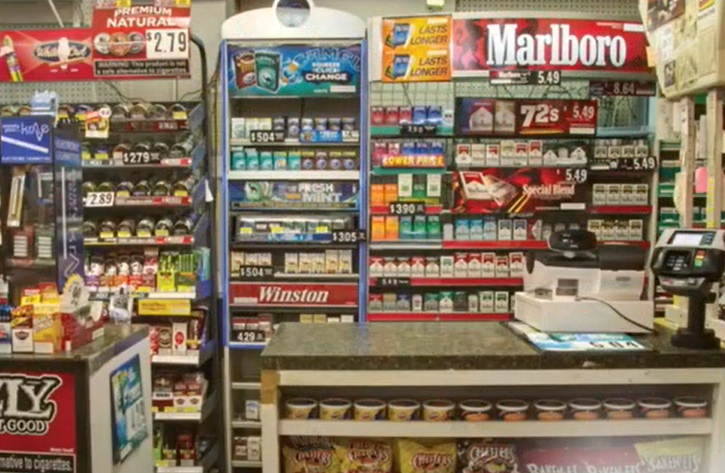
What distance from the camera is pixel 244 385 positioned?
4.75 m

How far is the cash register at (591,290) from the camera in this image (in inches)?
105

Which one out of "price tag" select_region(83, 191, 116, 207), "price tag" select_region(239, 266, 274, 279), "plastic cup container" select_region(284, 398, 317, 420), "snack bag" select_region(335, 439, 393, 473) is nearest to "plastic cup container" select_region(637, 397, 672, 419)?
"snack bag" select_region(335, 439, 393, 473)

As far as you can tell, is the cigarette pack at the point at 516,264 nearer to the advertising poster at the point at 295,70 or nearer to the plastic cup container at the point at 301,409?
the advertising poster at the point at 295,70

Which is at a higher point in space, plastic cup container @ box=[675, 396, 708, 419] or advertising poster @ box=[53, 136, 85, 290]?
advertising poster @ box=[53, 136, 85, 290]

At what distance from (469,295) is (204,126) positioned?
87.1 inches

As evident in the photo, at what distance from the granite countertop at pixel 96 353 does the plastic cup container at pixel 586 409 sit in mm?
1785

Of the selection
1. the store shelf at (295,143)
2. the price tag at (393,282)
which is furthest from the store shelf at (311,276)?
the store shelf at (295,143)

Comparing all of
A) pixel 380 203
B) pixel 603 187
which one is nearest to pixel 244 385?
pixel 380 203

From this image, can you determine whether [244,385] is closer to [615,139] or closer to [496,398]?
[496,398]

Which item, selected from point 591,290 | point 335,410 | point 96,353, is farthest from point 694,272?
point 96,353

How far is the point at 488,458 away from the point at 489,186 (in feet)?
7.56

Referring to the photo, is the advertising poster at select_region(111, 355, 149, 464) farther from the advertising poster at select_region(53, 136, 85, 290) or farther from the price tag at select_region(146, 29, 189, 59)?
the price tag at select_region(146, 29, 189, 59)

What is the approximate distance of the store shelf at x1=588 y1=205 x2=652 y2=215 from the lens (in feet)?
14.6

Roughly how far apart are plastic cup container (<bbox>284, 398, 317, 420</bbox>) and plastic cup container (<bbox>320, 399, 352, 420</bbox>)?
0.12 ft
